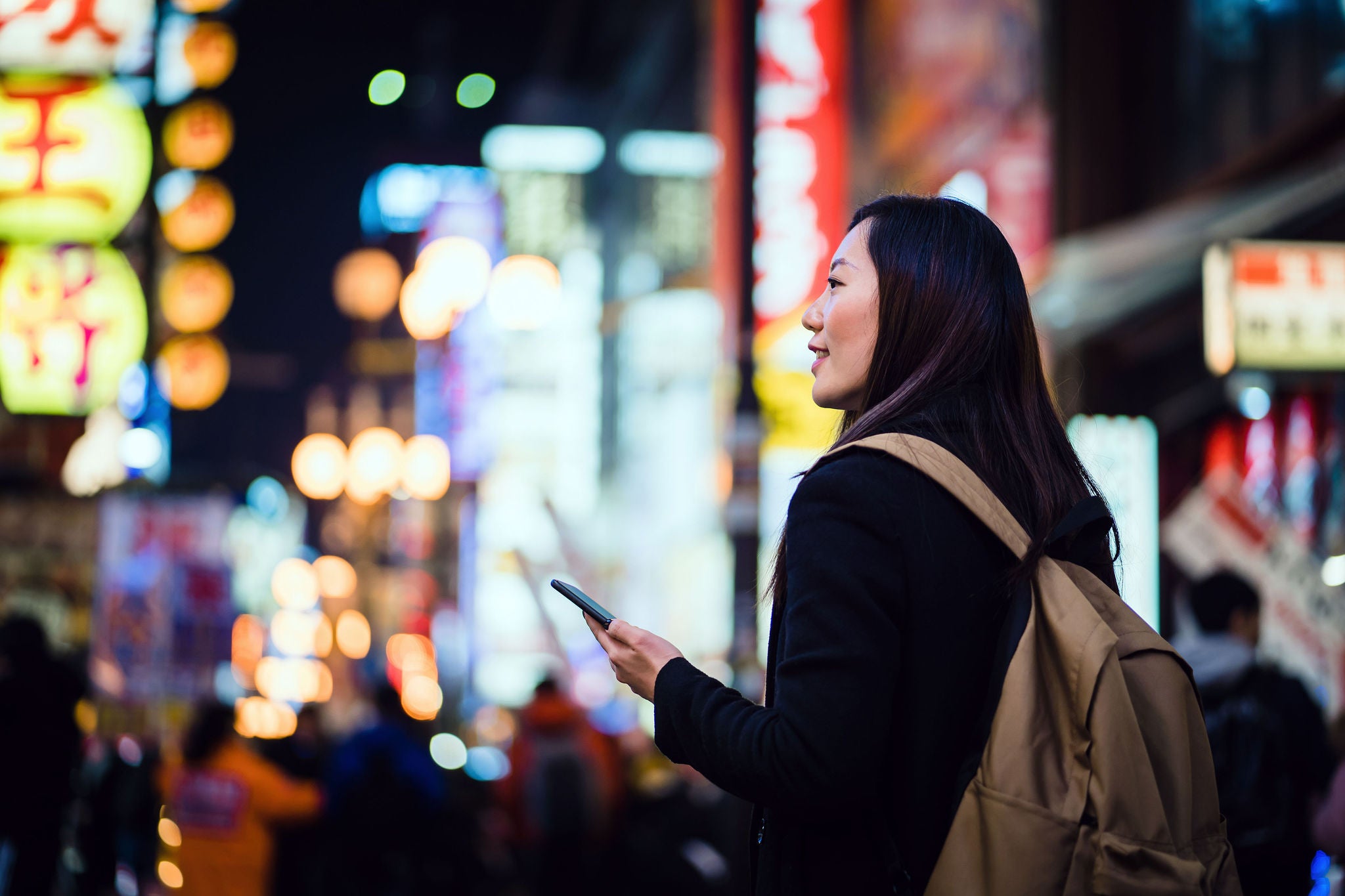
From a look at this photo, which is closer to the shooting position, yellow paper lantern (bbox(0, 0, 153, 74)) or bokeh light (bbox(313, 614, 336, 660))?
yellow paper lantern (bbox(0, 0, 153, 74))

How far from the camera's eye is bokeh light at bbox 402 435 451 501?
28.9m

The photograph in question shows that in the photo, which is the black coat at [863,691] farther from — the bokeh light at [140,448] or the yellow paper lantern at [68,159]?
the bokeh light at [140,448]

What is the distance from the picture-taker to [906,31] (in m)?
13.7

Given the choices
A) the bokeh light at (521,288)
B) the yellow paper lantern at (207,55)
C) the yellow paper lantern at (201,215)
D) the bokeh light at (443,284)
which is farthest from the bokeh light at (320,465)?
the yellow paper lantern at (207,55)

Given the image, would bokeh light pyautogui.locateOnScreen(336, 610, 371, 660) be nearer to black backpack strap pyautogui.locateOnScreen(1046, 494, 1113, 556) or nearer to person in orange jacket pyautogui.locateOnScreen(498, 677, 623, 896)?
person in orange jacket pyautogui.locateOnScreen(498, 677, 623, 896)

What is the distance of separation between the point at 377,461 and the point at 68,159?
1986cm

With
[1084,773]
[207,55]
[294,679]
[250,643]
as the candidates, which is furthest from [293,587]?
[1084,773]

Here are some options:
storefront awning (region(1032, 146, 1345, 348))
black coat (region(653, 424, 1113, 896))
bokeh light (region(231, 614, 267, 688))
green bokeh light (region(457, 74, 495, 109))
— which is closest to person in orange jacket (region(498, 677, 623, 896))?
storefront awning (region(1032, 146, 1345, 348))

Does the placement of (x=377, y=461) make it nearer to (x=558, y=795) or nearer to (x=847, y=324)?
(x=558, y=795)

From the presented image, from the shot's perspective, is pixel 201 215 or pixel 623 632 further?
pixel 201 215

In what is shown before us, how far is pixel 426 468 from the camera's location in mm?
29000

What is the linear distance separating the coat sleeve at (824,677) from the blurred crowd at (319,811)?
16.5 feet

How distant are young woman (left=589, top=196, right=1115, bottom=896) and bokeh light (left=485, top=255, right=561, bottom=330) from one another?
2311 cm

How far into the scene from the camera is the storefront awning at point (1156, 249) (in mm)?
7109
